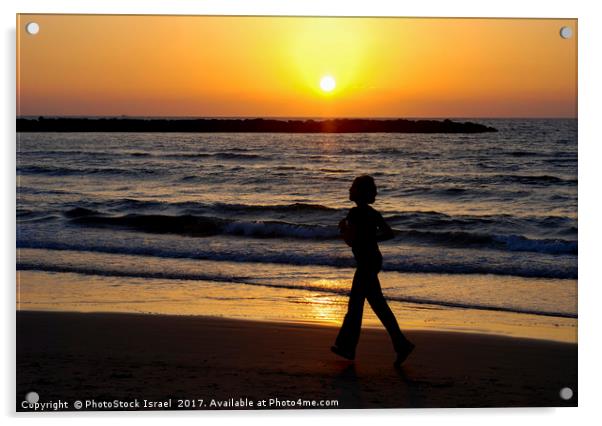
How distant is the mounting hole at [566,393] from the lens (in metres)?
5.89

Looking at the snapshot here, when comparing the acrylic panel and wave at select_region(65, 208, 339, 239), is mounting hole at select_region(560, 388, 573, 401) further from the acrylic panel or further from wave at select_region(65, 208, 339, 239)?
wave at select_region(65, 208, 339, 239)

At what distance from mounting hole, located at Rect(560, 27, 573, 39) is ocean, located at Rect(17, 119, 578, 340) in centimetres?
56

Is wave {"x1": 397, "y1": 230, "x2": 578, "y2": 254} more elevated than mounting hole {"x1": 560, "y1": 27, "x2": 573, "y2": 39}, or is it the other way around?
mounting hole {"x1": 560, "y1": 27, "x2": 573, "y2": 39}

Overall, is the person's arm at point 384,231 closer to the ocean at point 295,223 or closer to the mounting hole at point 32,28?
the ocean at point 295,223

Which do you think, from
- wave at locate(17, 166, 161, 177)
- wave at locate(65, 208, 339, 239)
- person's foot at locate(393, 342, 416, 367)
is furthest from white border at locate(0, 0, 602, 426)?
wave at locate(65, 208, 339, 239)

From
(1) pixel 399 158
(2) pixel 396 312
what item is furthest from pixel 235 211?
(2) pixel 396 312

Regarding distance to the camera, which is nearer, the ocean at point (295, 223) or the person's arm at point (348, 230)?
the person's arm at point (348, 230)

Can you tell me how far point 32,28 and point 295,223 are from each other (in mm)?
4238

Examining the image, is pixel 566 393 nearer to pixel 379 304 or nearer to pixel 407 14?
pixel 379 304

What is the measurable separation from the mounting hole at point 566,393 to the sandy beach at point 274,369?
1.1 inches

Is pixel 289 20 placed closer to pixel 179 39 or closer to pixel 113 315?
pixel 179 39

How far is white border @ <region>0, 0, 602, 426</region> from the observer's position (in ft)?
18.8

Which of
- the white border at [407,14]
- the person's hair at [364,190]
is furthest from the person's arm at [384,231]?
the white border at [407,14]

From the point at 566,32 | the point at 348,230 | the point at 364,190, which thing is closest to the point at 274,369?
the point at 348,230
